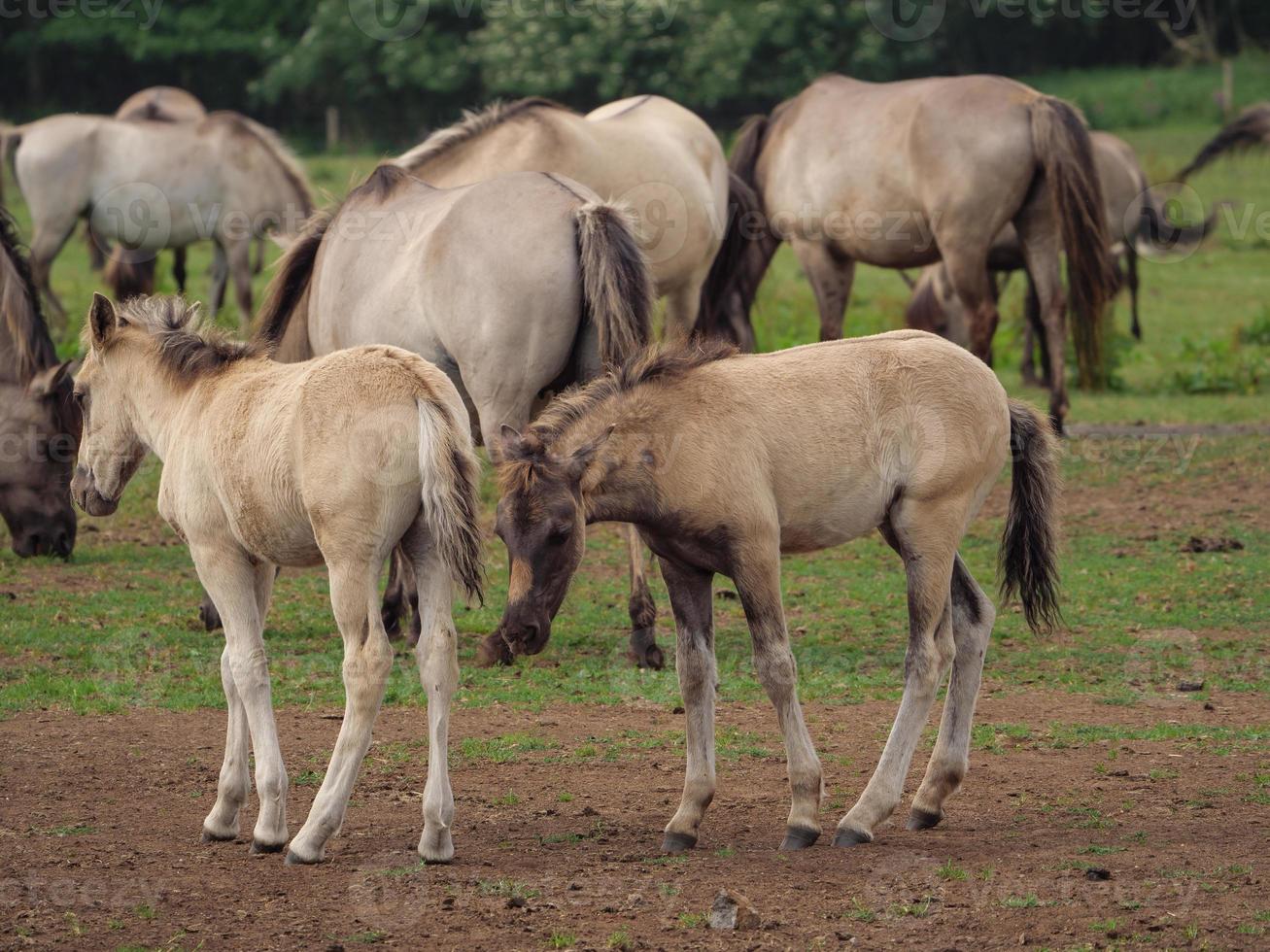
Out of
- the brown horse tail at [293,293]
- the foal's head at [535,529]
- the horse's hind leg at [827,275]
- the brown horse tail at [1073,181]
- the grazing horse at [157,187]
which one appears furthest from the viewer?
the grazing horse at [157,187]

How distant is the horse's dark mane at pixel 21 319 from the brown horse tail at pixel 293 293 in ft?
6.76

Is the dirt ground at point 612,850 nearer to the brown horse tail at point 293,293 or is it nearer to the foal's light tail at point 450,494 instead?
the foal's light tail at point 450,494

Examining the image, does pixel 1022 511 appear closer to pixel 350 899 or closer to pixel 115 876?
pixel 350 899

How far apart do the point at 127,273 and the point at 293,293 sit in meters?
8.87

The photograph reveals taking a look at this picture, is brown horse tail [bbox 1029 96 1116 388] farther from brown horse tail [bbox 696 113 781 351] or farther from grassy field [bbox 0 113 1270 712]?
brown horse tail [bbox 696 113 781 351]

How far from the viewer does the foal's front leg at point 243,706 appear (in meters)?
5.22

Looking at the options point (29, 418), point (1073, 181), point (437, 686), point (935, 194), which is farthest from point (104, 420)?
point (1073, 181)

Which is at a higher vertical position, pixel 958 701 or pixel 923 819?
pixel 958 701

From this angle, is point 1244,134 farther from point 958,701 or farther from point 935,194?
point 958,701

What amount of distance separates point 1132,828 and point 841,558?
4897 millimetres

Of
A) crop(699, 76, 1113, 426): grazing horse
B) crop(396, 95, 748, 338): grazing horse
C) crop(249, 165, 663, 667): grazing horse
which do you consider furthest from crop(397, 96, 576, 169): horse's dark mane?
crop(699, 76, 1113, 426): grazing horse

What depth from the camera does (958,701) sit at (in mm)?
5668

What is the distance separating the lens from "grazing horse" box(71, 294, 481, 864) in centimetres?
501

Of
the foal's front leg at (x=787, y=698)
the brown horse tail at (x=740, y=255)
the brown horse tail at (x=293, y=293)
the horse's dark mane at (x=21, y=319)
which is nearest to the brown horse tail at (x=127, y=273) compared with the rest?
the brown horse tail at (x=740, y=255)
